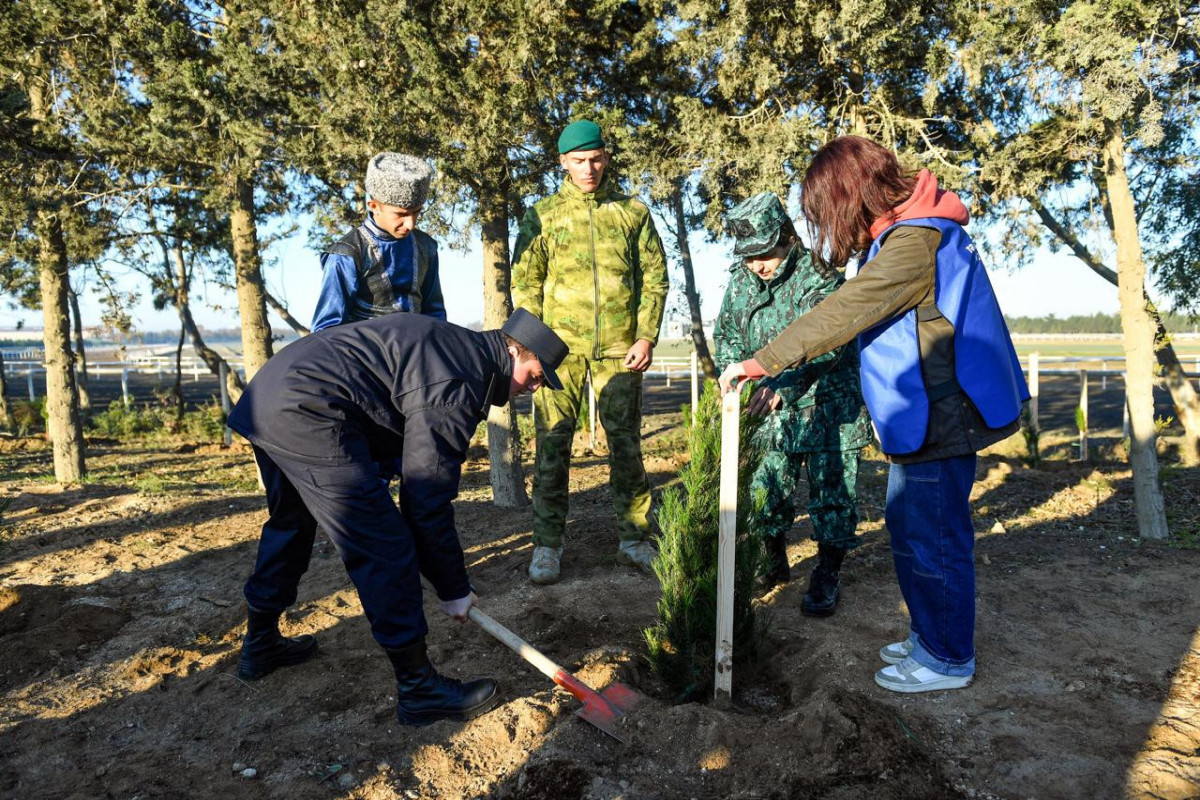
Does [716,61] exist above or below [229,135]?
above

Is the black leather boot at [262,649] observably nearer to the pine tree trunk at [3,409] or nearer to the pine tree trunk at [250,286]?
the pine tree trunk at [250,286]

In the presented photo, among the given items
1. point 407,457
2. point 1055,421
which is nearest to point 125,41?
point 407,457

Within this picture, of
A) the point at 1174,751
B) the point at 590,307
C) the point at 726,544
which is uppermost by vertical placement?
the point at 590,307

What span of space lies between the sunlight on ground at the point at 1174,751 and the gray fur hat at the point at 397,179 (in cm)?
336

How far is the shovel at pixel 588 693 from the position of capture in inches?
110

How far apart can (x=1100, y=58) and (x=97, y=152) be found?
8.73m

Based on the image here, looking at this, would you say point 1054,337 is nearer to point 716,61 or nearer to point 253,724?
point 716,61

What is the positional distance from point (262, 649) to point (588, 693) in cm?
154

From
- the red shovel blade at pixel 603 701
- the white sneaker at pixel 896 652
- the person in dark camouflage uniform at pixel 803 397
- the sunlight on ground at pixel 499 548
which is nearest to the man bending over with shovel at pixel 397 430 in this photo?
the red shovel blade at pixel 603 701

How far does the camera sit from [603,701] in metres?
2.85

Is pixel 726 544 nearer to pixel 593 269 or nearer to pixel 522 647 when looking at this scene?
pixel 522 647

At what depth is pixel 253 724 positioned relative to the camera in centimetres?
304

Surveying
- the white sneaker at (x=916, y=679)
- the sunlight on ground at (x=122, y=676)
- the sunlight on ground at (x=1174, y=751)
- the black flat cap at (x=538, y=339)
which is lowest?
the sunlight on ground at (x=1174, y=751)

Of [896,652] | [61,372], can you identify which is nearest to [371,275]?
[896,652]
